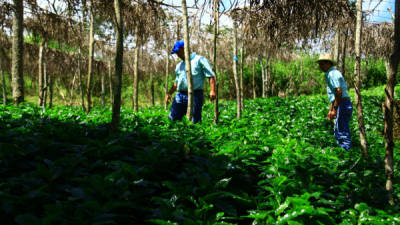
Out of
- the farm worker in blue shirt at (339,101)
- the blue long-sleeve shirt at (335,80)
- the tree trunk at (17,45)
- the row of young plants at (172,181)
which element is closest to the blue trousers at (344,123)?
the farm worker in blue shirt at (339,101)

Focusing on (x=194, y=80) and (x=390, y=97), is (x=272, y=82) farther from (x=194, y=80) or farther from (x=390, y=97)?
(x=390, y=97)

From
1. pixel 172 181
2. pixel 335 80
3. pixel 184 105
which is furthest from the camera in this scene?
pixel 184 105

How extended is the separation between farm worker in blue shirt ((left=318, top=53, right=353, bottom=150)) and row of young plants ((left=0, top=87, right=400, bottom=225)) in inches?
51.4

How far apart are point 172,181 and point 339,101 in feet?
11.3

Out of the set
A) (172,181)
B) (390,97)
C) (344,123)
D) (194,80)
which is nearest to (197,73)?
(194,80)

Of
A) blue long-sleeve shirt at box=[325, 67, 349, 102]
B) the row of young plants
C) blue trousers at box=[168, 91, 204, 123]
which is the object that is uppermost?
blue long-sleeve shirt at box=[325, 67, 349, 102]

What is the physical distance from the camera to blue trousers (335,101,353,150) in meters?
4.36

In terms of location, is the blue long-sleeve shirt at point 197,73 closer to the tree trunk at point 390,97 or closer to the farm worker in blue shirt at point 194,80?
the farm worker in blue shirt at point 194,80

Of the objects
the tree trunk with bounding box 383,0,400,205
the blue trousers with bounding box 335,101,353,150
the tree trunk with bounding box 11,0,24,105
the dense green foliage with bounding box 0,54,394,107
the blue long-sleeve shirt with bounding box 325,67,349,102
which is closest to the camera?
the tree trunk with bounding box 383,0,400,205

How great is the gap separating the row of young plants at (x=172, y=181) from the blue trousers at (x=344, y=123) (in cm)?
129

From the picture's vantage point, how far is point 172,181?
2.03m

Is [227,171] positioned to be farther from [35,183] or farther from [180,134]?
[35,183]

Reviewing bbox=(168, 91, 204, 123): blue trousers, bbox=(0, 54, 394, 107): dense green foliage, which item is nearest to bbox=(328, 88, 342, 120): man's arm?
bbox=(168, 91, 204, 123): blue trousers

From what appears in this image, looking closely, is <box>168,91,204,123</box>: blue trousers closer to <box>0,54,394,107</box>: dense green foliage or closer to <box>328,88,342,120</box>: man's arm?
<box>328,88,342,120</box>: man's arm
